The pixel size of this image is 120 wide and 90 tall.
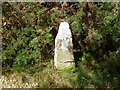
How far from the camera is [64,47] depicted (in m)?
5.00

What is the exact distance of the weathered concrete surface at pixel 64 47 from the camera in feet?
16.4

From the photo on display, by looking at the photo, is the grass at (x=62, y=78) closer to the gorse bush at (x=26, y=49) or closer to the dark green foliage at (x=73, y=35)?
the dark green foliage at (x=73, y=35)

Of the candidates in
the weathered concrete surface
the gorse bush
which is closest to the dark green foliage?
the gorse bush

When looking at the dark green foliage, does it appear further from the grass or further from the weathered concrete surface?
the weathered concrete surface

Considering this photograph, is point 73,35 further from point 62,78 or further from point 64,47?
point 62,78

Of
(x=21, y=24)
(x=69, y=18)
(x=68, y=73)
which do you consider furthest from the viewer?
(x=21, y=24)

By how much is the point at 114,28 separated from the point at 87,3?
2.01ft

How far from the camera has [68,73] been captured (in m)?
4.91

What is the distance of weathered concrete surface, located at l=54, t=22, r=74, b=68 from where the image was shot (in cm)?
499

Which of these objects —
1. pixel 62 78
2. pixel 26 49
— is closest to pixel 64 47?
pixel 62 78

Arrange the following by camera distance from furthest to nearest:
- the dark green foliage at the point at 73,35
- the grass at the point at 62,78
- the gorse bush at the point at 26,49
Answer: the gorse bush at the point at 26,49
the dark green foliage at the point at 73,35
the grass at the point at 62,78

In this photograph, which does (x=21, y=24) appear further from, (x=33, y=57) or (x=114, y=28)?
(x=114, y=28)

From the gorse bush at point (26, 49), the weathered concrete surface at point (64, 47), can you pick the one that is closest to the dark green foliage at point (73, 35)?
the gorse bush at point (26, 49)

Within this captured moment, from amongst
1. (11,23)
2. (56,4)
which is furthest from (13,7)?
(56,4)
